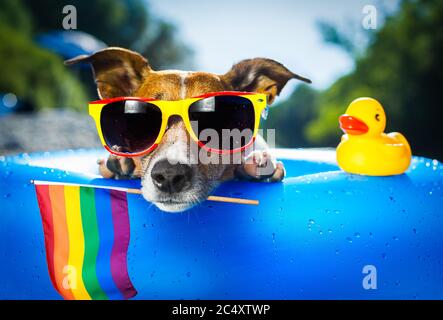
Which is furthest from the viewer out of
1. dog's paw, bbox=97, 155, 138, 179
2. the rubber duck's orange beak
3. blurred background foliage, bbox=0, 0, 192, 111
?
blurred background foliage, bbox=0, 0, 192, 111

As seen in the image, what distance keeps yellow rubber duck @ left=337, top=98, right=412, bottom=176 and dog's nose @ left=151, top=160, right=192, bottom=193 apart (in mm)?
763

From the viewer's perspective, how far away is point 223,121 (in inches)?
83.4

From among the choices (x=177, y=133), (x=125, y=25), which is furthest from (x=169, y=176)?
(x=125, y=25)

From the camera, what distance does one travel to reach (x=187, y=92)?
7.54ft

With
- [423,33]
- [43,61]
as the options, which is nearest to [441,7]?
[423,33]

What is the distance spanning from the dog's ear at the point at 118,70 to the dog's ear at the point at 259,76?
0.44 metres

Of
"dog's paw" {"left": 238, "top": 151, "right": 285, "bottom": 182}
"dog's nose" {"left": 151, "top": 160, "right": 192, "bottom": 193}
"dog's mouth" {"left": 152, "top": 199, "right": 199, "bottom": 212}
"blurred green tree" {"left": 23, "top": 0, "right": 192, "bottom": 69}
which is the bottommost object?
"dog's mouth" {"left": 152, "top": 199, "right": 199, "bottom": 212}

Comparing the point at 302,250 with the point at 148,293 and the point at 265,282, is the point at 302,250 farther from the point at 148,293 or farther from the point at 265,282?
the point at 148,293

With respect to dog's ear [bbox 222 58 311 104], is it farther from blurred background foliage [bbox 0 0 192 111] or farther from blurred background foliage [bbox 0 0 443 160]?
blurred background foliage [bbox 0 0 192 111]

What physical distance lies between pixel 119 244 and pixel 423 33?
10.7 m

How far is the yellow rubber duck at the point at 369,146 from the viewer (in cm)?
218

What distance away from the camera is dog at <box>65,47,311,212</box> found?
1964 mm

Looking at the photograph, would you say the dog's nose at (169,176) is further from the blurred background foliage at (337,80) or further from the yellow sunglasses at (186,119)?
the blurred background foliage at (337,80)

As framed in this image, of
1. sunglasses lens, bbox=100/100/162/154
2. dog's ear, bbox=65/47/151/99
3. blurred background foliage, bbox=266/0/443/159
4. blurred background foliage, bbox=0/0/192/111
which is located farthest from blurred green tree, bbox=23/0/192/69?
sunglasses lens, bbox=100/100/162/154
